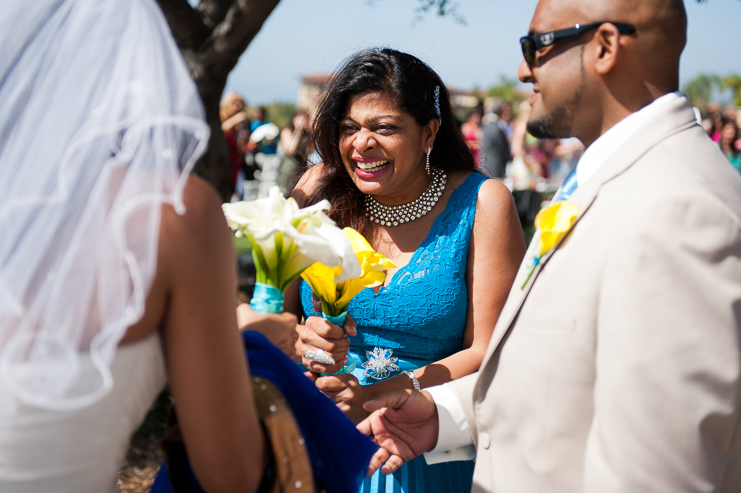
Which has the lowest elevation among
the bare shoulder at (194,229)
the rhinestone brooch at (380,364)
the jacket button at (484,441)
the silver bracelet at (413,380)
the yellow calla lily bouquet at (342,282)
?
the rhinestone brooch at (380,364)

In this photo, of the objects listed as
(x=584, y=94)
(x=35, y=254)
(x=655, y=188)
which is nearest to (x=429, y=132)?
(x=584, y=94)

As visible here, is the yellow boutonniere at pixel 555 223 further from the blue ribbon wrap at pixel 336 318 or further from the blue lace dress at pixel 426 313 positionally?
the blue lace dress at pixel 426 313

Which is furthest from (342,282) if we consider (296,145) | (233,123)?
(233,123)

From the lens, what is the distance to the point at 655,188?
1436 millimetres

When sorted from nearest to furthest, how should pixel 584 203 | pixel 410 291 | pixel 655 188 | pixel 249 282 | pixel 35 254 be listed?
pixel 35 254 < pixel 655 188 < pixel 584 203 < pixel 410 291 < pixel 249 282

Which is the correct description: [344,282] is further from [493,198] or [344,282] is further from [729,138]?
[729,138]

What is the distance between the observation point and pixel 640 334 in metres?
1.38

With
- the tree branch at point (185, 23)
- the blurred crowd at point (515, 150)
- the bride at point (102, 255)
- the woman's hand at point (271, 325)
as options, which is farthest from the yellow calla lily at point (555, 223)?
the tree branch at point (185, 23)

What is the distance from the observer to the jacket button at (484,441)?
1830 mm

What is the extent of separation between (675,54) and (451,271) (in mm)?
1251

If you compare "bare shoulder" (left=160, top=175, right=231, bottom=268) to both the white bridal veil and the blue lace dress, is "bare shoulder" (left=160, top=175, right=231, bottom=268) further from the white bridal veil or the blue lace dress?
the blue lace dress

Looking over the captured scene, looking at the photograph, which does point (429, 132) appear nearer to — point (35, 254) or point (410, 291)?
point (410, 291)

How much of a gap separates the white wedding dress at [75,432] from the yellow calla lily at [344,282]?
0.82 m

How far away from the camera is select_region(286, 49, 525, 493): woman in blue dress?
2529 mm
